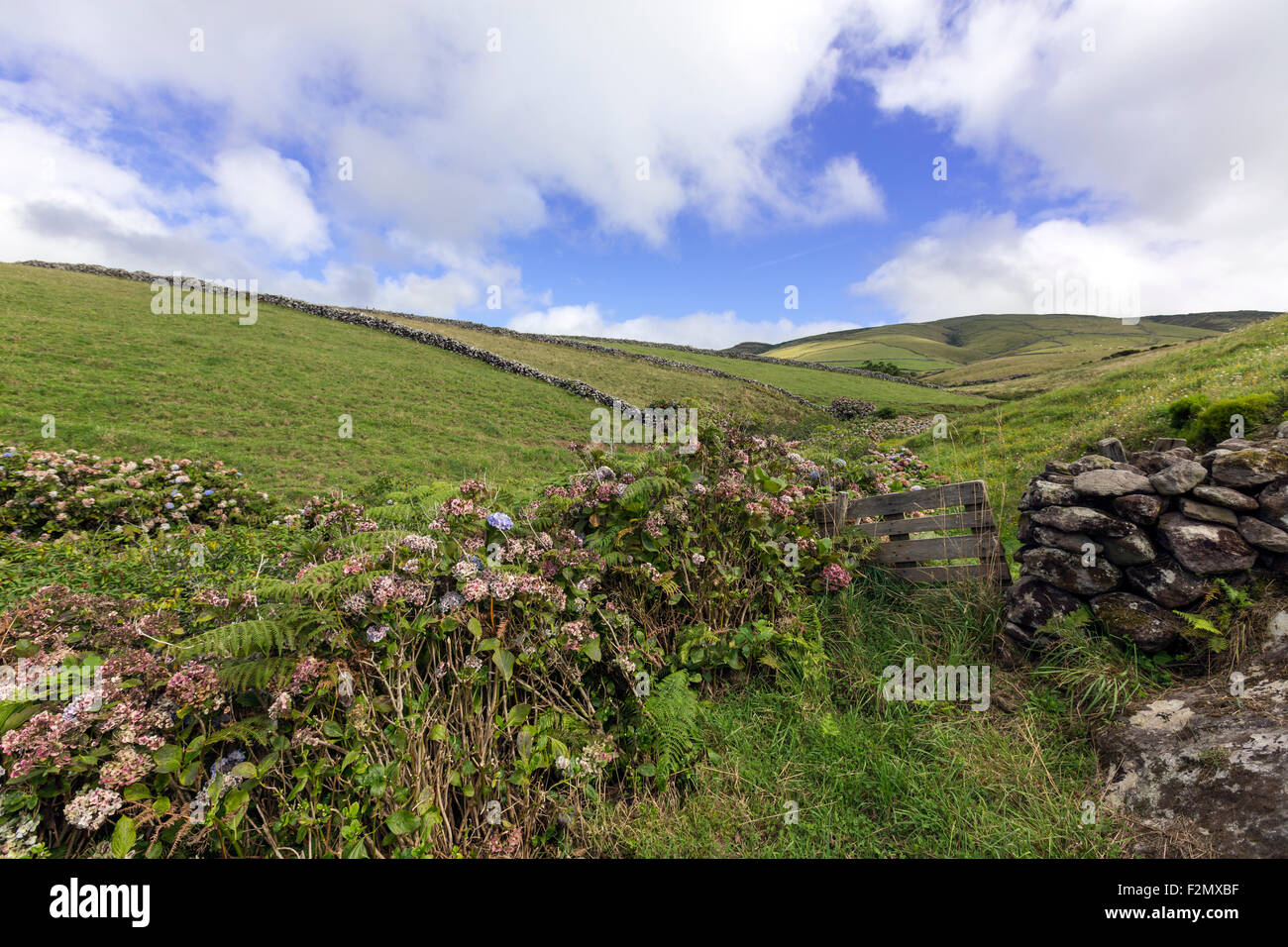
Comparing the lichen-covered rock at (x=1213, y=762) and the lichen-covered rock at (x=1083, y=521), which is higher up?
the lichen-covered rock at (x=1083, y=521)

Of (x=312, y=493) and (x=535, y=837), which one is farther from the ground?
(x=312, y=493)

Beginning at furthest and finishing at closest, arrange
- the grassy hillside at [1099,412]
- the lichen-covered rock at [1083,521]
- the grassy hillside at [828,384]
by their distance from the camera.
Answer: the grassy hillside at [828,384] → the grassy hillside at [1099,412] → the lichen-covered rock at [1083,521]

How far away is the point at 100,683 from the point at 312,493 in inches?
438

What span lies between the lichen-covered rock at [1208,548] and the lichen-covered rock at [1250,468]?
36 cm

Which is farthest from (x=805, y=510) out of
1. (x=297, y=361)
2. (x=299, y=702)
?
(x=297, y=361)

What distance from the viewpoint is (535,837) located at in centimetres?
300

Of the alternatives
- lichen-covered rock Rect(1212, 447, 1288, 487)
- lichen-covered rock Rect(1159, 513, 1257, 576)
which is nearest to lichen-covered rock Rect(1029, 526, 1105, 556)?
lichen-covered rock Rect(1159, 513, 1257, 576)

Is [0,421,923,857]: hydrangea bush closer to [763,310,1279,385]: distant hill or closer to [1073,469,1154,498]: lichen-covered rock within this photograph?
[1073,469,1154,498]: lichen-covered rock

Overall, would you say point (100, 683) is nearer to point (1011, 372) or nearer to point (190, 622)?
point (190, 622)

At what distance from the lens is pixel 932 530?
197 inches

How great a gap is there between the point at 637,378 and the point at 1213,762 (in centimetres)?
3472

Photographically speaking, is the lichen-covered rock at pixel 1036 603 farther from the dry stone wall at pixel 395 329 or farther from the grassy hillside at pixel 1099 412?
the dry stone wall at pixel 395 329

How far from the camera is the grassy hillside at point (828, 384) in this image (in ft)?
125

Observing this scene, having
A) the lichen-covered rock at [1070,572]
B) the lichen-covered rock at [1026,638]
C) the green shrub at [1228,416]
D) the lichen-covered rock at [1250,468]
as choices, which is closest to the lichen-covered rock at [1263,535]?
the lichen-covered rock at [1250,468]
